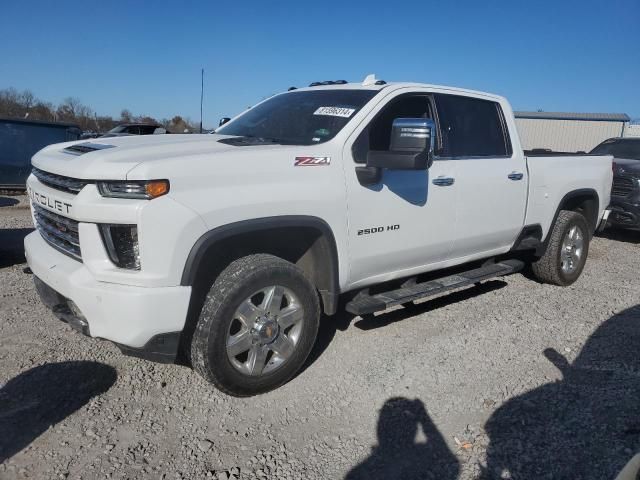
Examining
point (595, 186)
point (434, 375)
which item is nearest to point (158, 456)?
point (434, 375)

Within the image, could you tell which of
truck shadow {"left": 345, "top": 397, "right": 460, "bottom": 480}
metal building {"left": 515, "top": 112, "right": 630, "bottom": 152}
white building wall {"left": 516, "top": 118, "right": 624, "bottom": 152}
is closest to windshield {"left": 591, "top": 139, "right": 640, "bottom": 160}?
truck shadow {"left": 345, "top": 397, "right": 460, "bottom": 480}

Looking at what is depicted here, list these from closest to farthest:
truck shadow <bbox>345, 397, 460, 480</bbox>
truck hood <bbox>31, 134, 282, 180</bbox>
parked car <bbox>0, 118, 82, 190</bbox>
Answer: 1. truck shadow <bbox>345, 397, 460, 480</bbox>
2. truck hood <bbox>31, 134, 282, 180</bbox>
3. parked car <bbox>0, 118, 82, 190</bbox>

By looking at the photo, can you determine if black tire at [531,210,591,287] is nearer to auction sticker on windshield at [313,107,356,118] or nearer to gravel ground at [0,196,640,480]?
gravel ground at [0,196,640,480]

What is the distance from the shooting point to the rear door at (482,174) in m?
4.31

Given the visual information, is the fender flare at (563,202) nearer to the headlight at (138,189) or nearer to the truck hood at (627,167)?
the truck hood at (627,167)

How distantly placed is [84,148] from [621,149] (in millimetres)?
10277

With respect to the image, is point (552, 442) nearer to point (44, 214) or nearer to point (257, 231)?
point (257, 231)

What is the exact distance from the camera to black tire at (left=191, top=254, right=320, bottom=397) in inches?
116

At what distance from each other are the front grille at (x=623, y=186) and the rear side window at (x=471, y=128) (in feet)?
15.6

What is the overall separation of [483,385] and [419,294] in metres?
0.80

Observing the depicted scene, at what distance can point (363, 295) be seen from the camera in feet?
12.8

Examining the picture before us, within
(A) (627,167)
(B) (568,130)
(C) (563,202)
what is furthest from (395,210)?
(B) (568,130)

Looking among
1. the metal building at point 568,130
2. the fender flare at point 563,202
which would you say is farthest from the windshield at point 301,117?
the metal building at point 568,130

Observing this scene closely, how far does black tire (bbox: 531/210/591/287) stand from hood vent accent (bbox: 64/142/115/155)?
446 cm
